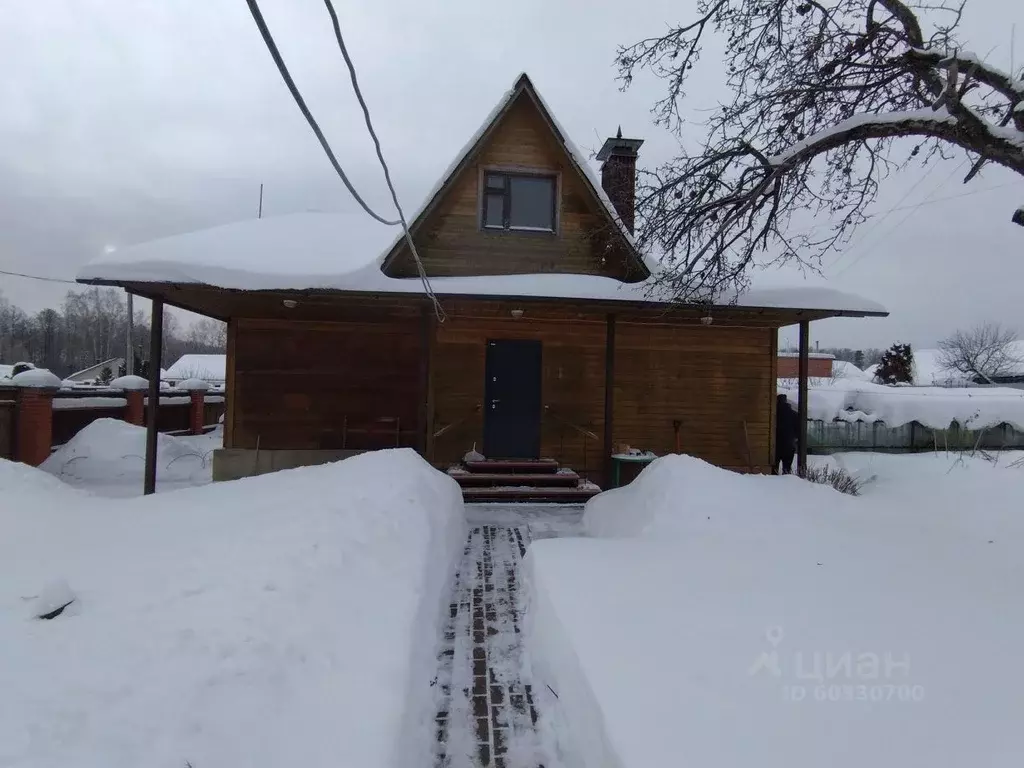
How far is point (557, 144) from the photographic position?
31.7ft

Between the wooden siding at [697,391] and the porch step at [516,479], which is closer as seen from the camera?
the porch step at [516,479]

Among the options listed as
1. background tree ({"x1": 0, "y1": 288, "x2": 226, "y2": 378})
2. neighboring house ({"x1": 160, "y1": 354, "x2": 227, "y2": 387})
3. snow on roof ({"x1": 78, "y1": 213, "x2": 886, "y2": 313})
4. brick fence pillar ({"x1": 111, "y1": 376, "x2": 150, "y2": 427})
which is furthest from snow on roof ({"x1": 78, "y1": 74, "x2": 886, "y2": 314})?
background tree ({"x1": 0, "y1": 288, "x2": 226, "y2": 378})

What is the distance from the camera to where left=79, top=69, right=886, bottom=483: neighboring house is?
30.8 ft

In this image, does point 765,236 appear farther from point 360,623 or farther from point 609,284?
point 360,623

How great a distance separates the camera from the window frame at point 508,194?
969 cm

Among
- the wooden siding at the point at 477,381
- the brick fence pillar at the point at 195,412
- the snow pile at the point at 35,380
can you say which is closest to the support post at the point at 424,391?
the wooden siding at the point at 477,381

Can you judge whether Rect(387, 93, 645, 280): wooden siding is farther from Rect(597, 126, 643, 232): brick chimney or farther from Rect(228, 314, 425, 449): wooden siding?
Rect(597, 126, 643, 232): brick chimney

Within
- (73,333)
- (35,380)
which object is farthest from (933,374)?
(73,333)

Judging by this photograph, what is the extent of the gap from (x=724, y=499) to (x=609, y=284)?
13.9 ft

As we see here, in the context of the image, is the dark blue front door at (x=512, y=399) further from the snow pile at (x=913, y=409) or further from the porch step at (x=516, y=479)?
the snow pile at (x=913, y=409)

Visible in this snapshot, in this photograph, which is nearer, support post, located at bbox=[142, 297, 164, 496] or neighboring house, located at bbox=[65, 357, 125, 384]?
support post, located at bbox=[142, 297, 164, 496]

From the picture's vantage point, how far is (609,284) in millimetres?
9195

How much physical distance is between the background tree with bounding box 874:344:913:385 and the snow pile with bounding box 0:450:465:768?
31187 millimetres

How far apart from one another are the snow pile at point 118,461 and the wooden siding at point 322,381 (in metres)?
2.02
